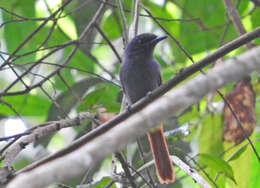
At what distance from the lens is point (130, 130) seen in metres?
1.10

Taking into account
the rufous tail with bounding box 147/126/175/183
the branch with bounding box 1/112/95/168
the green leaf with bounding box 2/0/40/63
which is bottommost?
the rufous tail with bounding box 147/126/175/183

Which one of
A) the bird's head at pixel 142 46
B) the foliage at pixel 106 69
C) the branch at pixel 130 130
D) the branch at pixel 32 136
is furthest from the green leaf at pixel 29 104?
the branch at pixel 130 130

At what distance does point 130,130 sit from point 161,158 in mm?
2049

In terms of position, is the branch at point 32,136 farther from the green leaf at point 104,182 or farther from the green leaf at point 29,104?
the green leaf at point 29,104

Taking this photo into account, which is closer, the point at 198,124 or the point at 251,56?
the point at 251,56

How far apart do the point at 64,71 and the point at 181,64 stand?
122 centimetres

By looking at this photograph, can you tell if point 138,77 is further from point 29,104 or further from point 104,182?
point 29,104

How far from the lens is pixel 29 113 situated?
151 inches

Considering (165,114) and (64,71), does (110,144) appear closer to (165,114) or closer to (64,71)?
(165,114)

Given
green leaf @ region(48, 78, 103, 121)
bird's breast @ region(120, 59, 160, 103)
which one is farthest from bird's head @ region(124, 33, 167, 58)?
green leaf @ region(48, 78, 103, 121)

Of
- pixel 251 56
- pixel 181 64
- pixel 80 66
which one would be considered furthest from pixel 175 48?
pixel 251 56

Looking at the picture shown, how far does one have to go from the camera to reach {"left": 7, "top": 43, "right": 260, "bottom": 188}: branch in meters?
1.04

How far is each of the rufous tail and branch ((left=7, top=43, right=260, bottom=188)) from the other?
1848mm

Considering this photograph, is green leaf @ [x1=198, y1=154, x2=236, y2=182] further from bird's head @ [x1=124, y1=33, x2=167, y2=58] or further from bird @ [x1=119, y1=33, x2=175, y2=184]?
bird's head @ [x1=124, y1=33, x2=167, y2=58]
